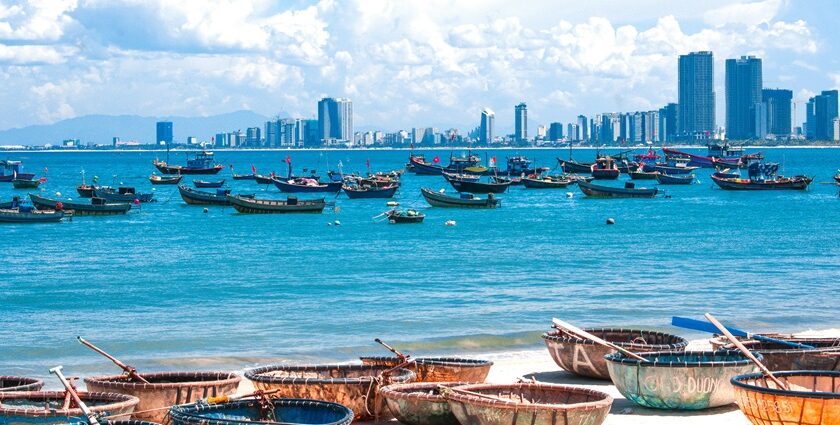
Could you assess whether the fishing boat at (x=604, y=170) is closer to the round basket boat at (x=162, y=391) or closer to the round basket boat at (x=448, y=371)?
the round basket boat at (x=448, y=371)

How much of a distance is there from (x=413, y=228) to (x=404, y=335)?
38.3 m

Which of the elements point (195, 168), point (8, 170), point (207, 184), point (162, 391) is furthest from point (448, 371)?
point (8, 170)

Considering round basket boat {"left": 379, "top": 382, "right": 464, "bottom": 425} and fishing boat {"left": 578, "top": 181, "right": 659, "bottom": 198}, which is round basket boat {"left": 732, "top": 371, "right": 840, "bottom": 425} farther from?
fishing boat {"left": 578, "top": 181, "right": 659, "bottom": 198}

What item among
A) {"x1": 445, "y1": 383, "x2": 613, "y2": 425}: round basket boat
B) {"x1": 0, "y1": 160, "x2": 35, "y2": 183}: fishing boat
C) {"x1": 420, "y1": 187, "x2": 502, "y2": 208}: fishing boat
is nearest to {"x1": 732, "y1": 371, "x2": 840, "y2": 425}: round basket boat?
{"x1": 445, "y1": 383, "x2": 613, "y2": 425}: round basket boat

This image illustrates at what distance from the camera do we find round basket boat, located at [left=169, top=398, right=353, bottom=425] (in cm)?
1499

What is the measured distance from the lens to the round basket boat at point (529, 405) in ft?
48.7

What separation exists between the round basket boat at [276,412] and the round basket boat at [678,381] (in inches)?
170

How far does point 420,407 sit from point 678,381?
11.7 feet

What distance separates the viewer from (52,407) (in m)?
16.1

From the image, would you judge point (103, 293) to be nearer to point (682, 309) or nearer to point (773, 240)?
point (682, 309)

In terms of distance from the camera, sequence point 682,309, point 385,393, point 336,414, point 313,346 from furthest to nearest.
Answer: point 682,309 < point 313,346 < point 385,393 < point 336,414

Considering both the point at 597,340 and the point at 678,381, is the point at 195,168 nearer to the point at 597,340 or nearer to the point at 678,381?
the point at 597,340

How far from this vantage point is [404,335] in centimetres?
2927

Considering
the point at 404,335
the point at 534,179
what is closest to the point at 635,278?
the point at 404,335
